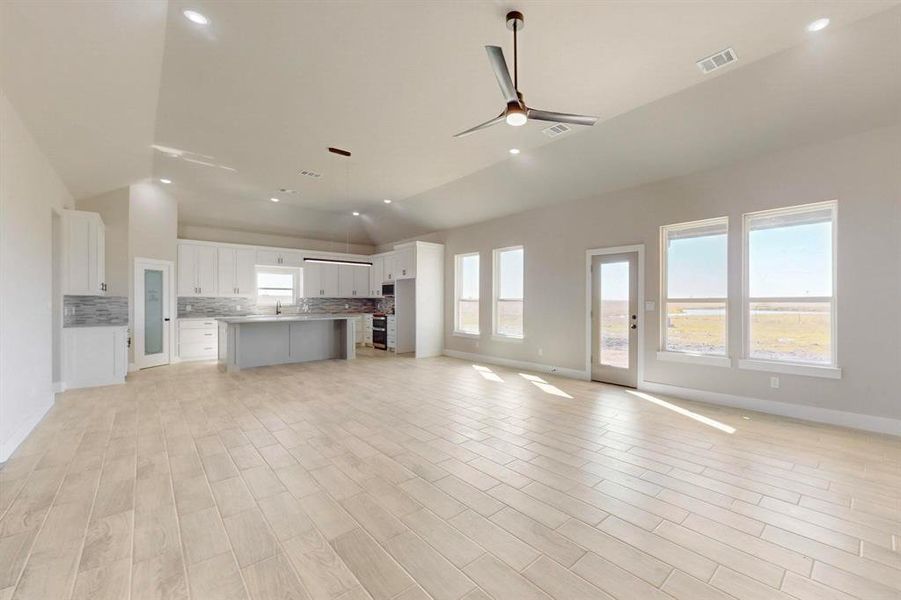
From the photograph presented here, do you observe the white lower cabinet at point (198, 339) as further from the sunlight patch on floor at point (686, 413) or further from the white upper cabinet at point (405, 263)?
the sunlight patch on floor at point (686, 413)

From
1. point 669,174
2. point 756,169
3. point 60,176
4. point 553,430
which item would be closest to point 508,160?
point 669,174

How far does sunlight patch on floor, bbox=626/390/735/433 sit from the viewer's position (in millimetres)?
3676

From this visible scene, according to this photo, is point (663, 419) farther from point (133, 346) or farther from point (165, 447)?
point (133, 346)

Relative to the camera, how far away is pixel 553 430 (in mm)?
3578

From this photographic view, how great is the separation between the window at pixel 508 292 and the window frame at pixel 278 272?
5.15 metres

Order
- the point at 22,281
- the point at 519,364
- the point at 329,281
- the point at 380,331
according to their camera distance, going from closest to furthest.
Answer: the point at 22,281, the point at 519,364, the point at 380,331, the point at 329,281

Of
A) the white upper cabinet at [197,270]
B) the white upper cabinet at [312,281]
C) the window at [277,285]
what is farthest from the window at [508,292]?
the white upper cabinet at [197,270]

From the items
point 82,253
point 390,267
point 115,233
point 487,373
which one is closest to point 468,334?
point 487,373

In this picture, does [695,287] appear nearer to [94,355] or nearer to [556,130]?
[556,130]

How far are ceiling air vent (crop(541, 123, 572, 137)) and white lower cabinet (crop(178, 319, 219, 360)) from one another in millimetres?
7257

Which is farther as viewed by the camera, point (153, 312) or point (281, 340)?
point (281, 340)

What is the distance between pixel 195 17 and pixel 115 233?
5.48 metres

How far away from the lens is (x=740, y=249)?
4.33 metres

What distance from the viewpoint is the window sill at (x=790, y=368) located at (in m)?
3.74
